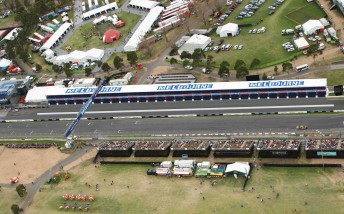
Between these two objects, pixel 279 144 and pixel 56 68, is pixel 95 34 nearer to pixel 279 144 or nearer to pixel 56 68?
pixel 56 68

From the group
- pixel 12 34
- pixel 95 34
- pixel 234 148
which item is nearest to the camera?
pixel 234 148

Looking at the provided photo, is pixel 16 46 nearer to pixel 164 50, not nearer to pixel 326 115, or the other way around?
pixel 164 50

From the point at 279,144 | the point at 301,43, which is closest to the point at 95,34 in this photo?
the point at 301,43

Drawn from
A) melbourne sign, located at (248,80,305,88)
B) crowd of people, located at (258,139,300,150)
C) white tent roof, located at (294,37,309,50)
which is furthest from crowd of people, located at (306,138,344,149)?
white tent roof, located at (294,37,309,50)

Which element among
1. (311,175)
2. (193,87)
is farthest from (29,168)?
(311,175)

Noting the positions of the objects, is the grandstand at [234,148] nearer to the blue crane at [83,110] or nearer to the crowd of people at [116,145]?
the crowd of people at [116,145]
